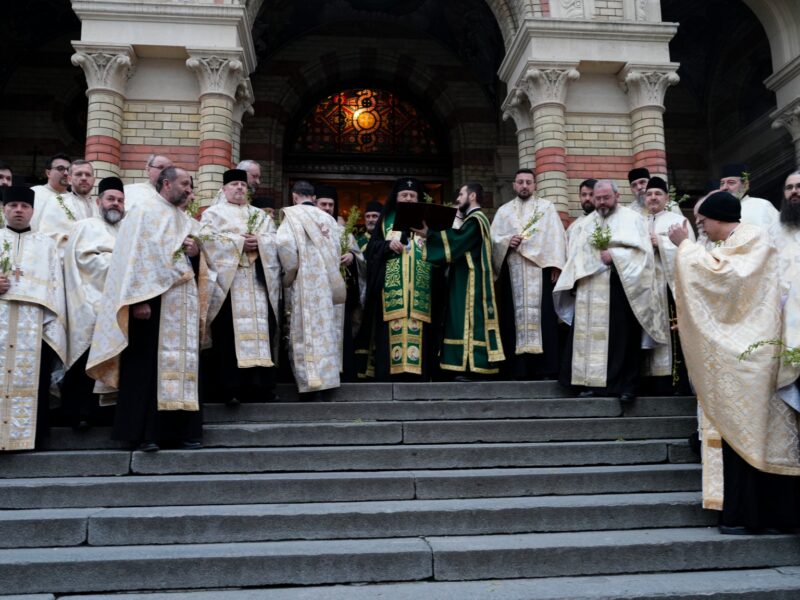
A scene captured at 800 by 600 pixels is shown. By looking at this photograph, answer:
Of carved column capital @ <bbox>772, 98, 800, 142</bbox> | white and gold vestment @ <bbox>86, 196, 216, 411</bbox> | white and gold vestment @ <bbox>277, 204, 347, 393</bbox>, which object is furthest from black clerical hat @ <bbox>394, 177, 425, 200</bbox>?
carved column capital @ <bbox>772, 98, 800, 142</bbox>

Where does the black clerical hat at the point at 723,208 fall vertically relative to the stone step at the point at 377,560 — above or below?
above

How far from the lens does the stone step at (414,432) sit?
5.46m

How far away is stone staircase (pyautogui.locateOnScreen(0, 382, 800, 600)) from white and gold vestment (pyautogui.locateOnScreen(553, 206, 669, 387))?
0.56 m

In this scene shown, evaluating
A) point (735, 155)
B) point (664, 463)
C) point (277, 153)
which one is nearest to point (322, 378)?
point (664, 463)

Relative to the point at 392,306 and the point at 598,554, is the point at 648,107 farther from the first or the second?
the point at 598,554

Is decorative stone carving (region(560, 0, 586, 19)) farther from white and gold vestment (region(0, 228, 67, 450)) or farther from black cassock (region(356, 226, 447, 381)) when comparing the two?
white and gold vestment (region(0, 228, 67, 450))

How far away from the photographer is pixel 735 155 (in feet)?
52.5

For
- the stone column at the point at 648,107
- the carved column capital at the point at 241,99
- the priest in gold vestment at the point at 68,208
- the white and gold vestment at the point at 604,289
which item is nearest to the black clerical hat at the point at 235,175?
the priest in gold vestment at the point at 68,208

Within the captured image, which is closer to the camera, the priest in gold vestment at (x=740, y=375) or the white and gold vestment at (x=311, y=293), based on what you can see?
the priest in gold vestment at (x=740, y=375)

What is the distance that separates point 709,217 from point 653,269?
170 cm

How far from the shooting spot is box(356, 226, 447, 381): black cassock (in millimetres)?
7109

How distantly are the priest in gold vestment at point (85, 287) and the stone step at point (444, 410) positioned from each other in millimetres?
Answer: 930

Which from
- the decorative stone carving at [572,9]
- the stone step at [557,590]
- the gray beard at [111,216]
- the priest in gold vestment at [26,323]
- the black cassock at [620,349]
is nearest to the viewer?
the stone step at [557,590]

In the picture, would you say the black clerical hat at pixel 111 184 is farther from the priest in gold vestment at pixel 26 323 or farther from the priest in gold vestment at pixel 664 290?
the priest in gold vestment at pixel 664 290
